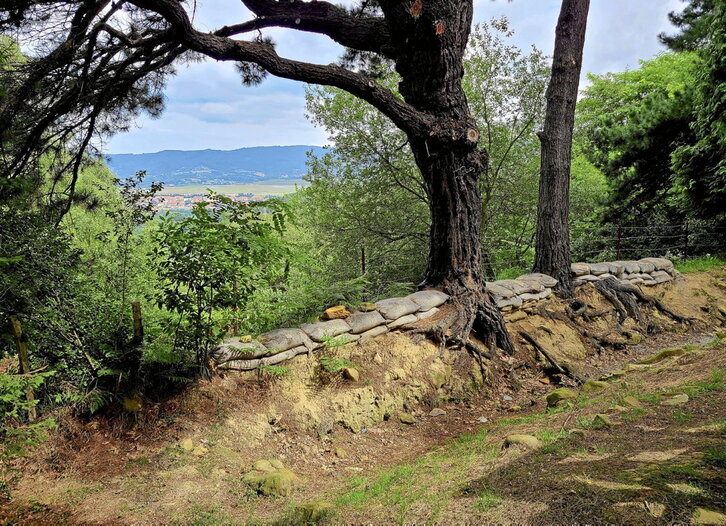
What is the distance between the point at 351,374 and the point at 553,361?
296 cm

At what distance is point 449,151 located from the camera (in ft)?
17.1

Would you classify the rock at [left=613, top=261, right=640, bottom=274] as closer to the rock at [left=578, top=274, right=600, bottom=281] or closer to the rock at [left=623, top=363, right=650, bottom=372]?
the rock at [left=578, top=274, right=600, bottom=281]

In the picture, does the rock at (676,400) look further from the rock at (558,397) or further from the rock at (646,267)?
the rock at (646,267)

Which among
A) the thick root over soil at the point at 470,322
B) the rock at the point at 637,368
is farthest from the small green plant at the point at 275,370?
the rock at the point at 637,368

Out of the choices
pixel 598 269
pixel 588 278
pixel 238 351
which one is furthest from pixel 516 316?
pixel 238 351

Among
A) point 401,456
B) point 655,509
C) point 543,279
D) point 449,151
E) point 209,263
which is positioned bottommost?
point 401,456

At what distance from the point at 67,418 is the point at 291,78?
13.4 ft

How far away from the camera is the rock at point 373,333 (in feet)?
15.2

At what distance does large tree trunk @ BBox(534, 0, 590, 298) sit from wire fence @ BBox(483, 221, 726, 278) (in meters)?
3.52

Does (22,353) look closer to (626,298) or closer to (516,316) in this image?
(516,316)

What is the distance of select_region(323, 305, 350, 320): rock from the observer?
4695mm

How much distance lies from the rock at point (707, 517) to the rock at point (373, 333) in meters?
3.43

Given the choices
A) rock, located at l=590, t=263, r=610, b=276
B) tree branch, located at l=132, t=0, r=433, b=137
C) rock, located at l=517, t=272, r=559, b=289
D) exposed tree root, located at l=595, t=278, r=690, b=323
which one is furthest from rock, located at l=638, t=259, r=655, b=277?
tree branch, located at l=132, t=0, r=433, b=137

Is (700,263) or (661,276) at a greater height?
(700,263)
